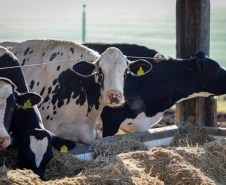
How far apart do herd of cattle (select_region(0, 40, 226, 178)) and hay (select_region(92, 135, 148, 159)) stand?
0.45 m

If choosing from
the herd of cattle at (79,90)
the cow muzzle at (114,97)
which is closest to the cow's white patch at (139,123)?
the herd of cattle at (79,90)

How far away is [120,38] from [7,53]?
6753 mm

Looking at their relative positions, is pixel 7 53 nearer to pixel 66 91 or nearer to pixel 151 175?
pixel 66 91

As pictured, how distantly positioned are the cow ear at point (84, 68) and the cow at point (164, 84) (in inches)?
60.7

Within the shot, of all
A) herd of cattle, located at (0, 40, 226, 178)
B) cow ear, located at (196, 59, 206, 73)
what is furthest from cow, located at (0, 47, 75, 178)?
cow ear, located at (196, 59, 206, 73)

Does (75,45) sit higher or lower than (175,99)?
higher

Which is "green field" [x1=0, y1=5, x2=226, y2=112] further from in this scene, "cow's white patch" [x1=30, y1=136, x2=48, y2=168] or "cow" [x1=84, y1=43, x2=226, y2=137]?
"cow's white patch" [x1=30, y1=136, x2=48, y2=168]

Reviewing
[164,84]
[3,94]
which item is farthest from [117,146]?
[164,84]

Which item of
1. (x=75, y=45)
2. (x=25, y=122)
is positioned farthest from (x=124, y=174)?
(x=75, y=45)

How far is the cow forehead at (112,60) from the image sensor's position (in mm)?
6668

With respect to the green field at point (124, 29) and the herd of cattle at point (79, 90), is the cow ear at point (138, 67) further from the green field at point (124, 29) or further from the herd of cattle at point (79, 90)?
the green field at point (124, 29)

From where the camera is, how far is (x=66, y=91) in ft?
24.1

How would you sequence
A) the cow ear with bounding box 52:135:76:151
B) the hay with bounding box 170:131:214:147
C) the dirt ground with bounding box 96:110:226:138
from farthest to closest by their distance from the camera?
the dirt ground with bounding box 96:110:226:138, the hay with bounding box 170:131:214:147, the cow ear with bounding box 52:135:76:151

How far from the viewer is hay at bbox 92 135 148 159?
659cm
